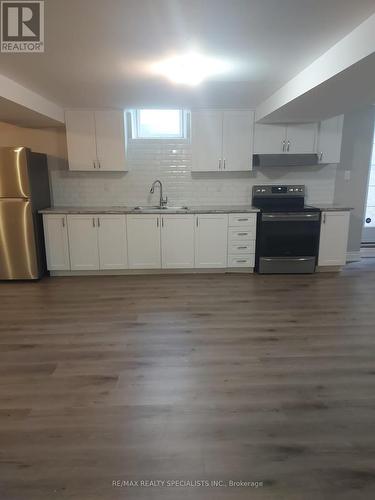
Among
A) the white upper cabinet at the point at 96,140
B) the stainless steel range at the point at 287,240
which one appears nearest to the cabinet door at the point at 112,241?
the white upper cabinet at the point at 96,140

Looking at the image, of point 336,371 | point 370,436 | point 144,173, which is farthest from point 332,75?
point 144,173

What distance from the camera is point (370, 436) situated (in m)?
1.80

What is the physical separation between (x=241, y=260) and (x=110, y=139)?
8.27 feet

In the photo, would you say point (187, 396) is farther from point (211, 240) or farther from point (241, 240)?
point (241, 240)

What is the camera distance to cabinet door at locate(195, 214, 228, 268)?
179 inches

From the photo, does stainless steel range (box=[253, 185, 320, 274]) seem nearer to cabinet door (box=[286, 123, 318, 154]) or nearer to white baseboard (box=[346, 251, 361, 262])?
cabinet door (box=[286, 123, 318, 154])

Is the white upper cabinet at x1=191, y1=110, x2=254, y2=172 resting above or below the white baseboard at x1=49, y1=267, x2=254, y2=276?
above

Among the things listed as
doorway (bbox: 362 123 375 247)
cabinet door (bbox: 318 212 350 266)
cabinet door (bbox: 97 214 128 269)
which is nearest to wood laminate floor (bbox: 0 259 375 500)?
cabinet door (bbox: 97 214 128 269)

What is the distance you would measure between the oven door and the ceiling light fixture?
2160 mm

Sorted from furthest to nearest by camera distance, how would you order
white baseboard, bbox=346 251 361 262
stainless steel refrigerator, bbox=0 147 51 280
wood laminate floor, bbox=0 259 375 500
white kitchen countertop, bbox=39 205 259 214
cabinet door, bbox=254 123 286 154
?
white baseboard, bbox=346 251 361 262 → cabinet door, bbox=254 123 286 154 → white kitchen countertop, bbox=39 205 259 214 → stainless steel refrigerator, bbox=0 147 51 280 → wood laminate floor, bbox=0 259 375 500

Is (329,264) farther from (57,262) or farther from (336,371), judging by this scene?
(57,262)

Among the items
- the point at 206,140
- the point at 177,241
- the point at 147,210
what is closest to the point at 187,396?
the point at 177,241

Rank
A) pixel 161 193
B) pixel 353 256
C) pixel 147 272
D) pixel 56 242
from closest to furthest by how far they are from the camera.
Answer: pixel 56 242, pixel 147 272, pixel 161 193, pixel 353 256

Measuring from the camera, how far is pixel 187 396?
7.00 feet
